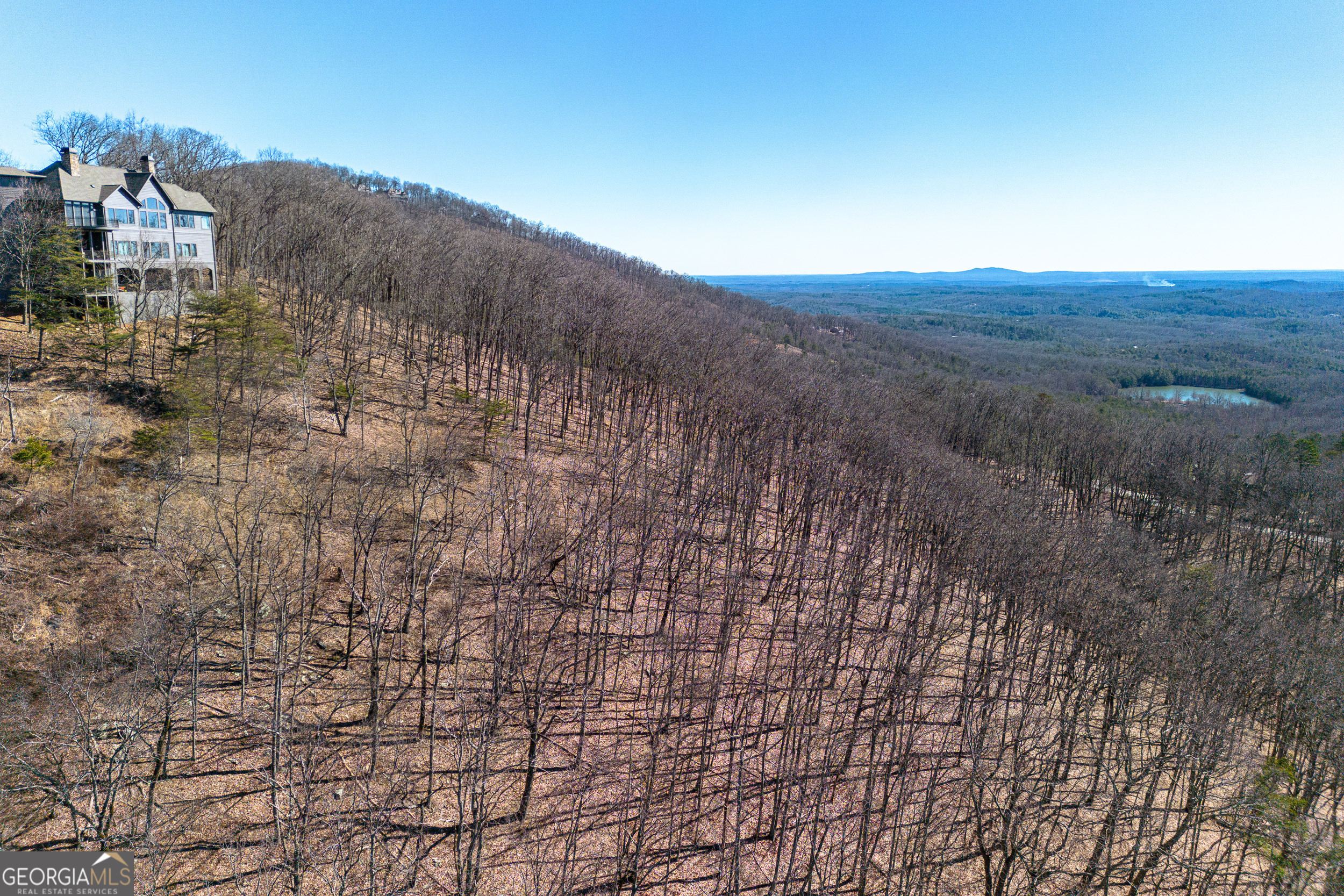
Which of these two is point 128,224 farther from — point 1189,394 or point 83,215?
point 1189,394

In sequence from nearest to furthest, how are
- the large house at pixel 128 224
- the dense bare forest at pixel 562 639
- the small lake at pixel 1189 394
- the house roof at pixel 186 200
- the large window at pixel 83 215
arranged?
1. the dense bare forest at pixel 562 639
2. the large window at pixel 83 215
3. the large house at pixel 128 224
4. the house roof at pixel 186 200
5. the small lake at pixel 1189 394

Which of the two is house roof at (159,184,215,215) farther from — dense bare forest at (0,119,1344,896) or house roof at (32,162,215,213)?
dense bare forest at (0,119,1344,896)

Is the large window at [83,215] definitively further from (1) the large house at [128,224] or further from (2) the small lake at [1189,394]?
(2) the small lake at [1189,394]

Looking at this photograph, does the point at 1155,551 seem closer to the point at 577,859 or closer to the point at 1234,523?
the point at 1234,523

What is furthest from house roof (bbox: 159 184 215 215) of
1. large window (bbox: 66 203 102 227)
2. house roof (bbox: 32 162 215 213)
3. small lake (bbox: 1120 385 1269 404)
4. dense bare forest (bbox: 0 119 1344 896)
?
small lake (bbox: 1120 385 1269 404)

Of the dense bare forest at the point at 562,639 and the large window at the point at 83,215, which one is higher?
the large window at the point at 83,215

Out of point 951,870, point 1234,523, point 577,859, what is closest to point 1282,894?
point 951,870

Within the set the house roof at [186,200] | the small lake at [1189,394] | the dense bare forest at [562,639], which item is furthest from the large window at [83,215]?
the small lake at [1189,394]
